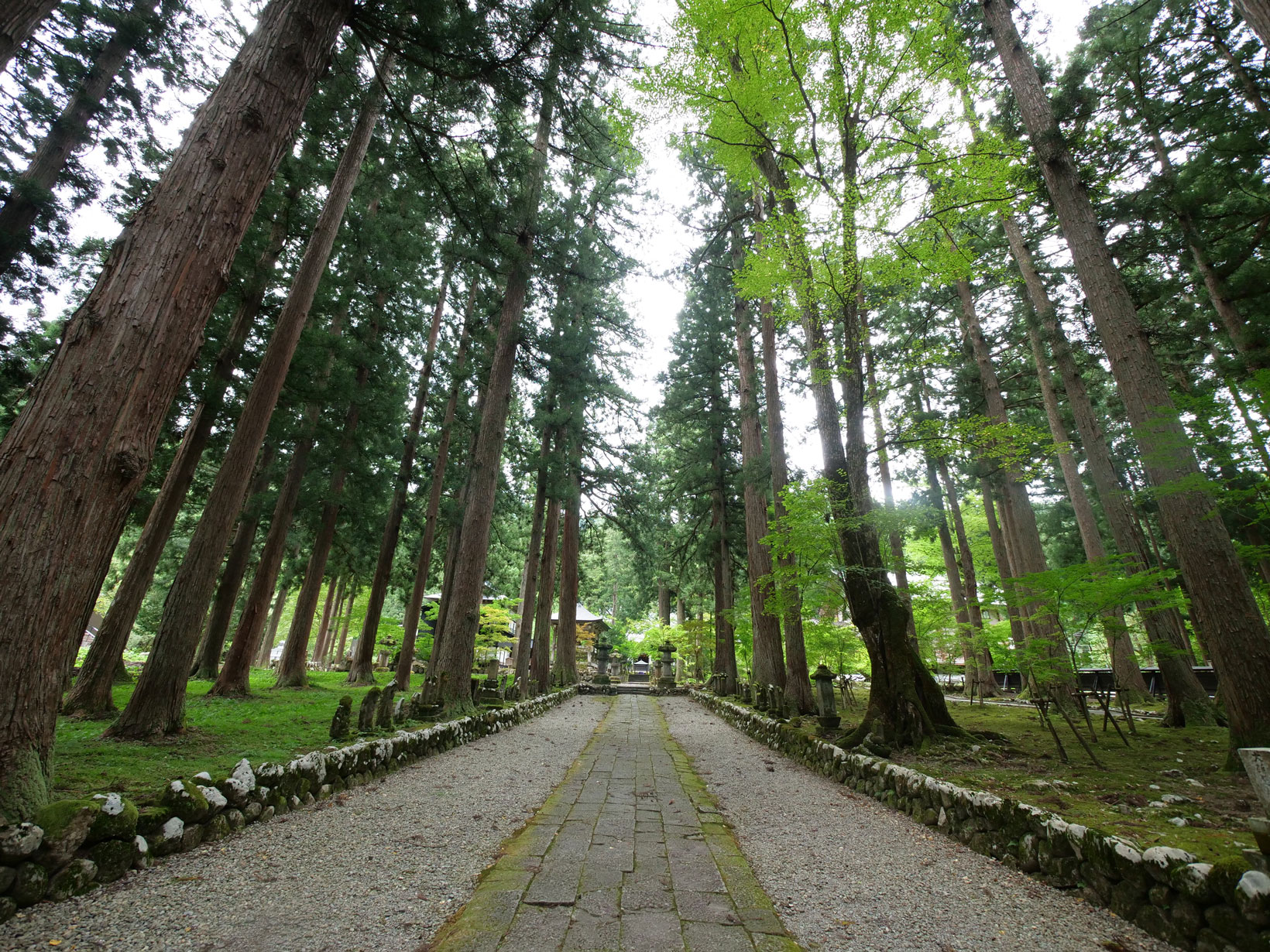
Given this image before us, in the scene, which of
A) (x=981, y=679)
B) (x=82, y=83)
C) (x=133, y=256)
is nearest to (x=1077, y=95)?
(x=133, y=256)

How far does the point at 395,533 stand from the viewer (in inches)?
472

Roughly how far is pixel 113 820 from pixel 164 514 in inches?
232

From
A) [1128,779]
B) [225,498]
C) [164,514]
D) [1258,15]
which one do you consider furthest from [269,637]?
[1258,15]

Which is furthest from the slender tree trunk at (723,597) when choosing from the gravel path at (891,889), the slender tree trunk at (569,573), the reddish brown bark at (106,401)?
the reddish brown bark at (106,401)

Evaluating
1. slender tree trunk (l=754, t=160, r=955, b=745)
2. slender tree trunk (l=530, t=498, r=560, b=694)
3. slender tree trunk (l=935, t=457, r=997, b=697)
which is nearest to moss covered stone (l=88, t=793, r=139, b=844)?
slender tree trunk (l=754, t=160, r=955, b=745)

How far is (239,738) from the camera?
16.6 feet

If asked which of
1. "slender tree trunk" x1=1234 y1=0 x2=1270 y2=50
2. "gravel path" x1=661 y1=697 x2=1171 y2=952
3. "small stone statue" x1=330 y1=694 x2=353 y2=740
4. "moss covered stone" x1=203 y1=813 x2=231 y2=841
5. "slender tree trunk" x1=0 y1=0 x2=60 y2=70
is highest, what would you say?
"slender tree trunk" x1=0 y1=0 x2=60 y2=70

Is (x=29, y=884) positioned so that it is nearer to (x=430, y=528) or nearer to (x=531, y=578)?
(x=430, y=528)

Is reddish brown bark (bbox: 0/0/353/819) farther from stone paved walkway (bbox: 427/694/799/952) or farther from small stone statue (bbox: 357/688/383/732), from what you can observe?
small stone statue (bbox: 357/688/383/732)

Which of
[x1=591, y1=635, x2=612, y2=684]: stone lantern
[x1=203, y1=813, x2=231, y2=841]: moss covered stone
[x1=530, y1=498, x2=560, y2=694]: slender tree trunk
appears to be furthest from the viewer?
[x1=591, y1=635, x2=612, y2=684]: stone lantern

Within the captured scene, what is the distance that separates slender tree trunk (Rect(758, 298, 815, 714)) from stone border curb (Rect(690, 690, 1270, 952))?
4054mm

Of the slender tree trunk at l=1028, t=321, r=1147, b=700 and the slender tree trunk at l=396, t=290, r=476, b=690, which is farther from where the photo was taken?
the slender tree trunk at l=396, t=290, r=476, b=690

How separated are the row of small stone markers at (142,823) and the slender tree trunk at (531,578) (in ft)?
26.8

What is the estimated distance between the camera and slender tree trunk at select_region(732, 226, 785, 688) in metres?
10.4
